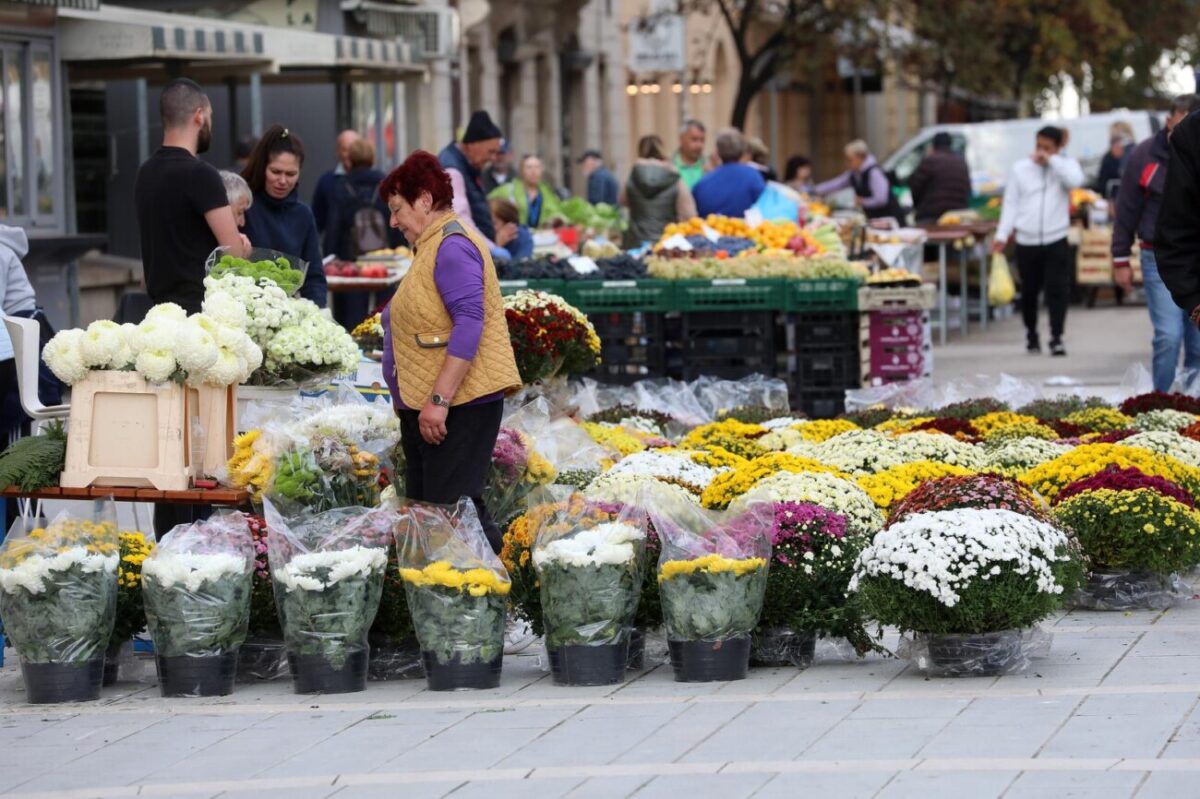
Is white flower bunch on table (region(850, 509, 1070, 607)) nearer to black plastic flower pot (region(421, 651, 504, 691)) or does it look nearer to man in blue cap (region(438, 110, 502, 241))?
black plastic flower pot (region(421, 651, 504, 691))

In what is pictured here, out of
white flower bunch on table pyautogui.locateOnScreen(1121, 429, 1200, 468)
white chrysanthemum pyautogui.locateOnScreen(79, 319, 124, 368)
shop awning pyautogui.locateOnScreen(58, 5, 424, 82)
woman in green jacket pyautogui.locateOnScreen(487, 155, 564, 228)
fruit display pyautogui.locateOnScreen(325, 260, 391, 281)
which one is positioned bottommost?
white flower bunch on table pyautogui.locateOnScreen(1121, 429, 1200, 468)

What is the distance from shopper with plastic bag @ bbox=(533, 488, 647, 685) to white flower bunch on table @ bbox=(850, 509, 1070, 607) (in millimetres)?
760

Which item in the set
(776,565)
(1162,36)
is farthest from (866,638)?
(1162,36)

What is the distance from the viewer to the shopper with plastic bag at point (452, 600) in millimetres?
7535

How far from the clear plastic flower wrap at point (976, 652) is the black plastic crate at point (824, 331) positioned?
777 cm

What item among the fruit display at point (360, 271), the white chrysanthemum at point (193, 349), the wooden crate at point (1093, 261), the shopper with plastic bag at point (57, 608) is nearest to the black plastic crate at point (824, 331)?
the fruit display at point (360, 271)

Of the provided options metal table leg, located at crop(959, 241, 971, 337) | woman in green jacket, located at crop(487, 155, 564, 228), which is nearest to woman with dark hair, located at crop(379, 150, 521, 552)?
woman in green jacket, located at crop(487, 155, 564, 228)

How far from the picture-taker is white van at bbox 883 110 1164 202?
31016 millimetres

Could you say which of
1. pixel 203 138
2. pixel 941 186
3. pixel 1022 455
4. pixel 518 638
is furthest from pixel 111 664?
pixel 941 186

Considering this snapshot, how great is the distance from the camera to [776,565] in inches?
303

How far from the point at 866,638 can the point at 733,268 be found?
7.93m

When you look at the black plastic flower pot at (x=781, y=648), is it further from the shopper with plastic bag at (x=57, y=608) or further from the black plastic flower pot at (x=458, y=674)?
the shopper with plastic bag at (x=57, y=608)

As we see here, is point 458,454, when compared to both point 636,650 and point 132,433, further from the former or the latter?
point 132,433

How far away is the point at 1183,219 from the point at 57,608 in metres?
3.85
